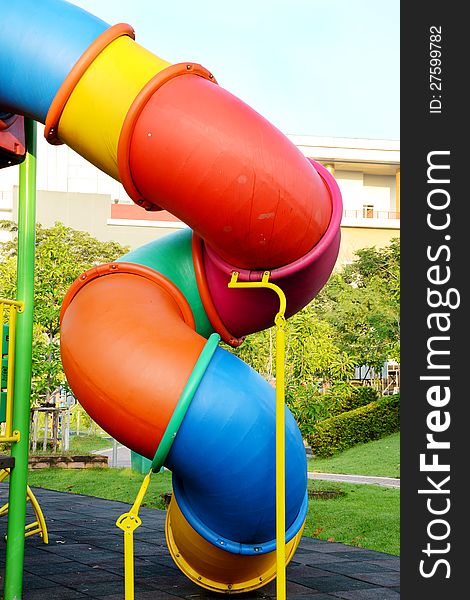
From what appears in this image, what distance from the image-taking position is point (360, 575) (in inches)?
247

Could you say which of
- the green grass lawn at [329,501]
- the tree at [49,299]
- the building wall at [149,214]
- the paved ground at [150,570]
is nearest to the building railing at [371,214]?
the building wall at [149,214]

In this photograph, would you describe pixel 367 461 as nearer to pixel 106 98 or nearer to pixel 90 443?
pixel 90 443

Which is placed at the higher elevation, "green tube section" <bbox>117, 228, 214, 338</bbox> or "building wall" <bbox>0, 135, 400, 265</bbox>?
"building wall" <bbox>0, 135, 400, 265</bbox>

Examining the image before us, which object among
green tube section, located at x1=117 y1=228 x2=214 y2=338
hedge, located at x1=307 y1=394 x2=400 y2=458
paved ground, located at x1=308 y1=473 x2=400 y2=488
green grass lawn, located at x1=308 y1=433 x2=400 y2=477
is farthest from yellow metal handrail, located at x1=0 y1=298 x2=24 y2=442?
hedge, located at x1=307 y1=394 x2=400 y2=458

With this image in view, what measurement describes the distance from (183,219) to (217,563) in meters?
2.12

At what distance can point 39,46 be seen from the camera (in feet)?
14.3

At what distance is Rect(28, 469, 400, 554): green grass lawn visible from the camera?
8.40m

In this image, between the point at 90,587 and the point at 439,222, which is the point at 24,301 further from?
the point at 439,222

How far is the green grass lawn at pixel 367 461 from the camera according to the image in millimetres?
17344

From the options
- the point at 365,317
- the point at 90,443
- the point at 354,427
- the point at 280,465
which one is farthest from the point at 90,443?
the point at 280,465

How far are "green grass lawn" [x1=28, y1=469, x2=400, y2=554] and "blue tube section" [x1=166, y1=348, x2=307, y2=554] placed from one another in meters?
3.19

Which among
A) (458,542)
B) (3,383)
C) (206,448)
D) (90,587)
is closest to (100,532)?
(90,587)

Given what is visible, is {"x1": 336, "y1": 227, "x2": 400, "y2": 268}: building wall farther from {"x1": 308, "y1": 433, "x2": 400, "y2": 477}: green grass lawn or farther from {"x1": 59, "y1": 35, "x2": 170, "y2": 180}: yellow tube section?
{"x1": 59, "y1": 35, "x2": 170, "y2": 180}: yellow tube section

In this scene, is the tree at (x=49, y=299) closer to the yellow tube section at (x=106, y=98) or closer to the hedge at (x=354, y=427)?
the hedge at (x=354, y=427)
